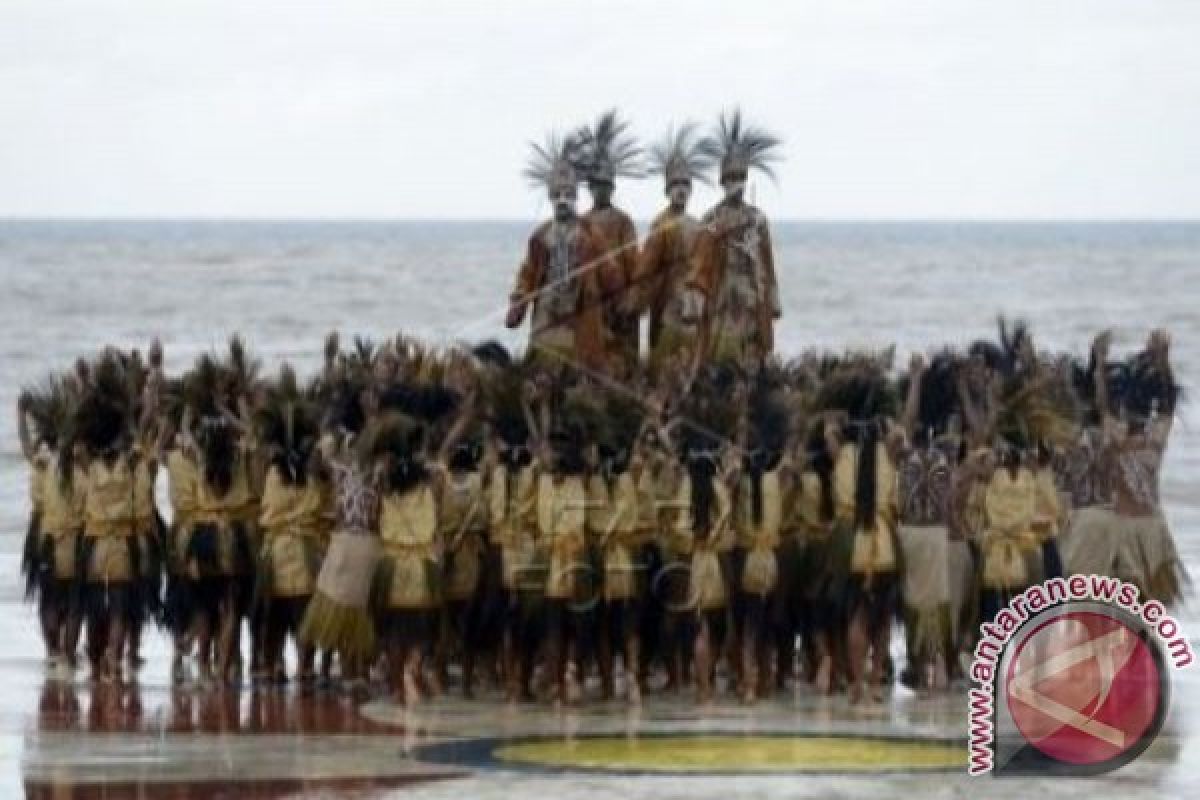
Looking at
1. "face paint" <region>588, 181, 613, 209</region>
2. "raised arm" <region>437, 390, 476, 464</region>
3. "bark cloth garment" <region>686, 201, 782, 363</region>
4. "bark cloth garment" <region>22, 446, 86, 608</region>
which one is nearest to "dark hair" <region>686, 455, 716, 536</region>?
"raised arm" <region>437, 390, 476, 464</region>

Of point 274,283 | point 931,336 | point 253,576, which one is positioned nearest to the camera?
point 253,576

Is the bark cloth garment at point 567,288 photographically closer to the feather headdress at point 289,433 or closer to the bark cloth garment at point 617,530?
the feather headdress at point 289,433

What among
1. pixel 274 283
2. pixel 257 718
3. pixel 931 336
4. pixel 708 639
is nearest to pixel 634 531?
pixel 708 639

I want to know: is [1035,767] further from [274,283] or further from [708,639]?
[274,283]

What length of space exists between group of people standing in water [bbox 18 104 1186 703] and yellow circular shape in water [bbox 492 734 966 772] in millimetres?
1539

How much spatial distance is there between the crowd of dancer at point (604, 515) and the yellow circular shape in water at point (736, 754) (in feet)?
5.06

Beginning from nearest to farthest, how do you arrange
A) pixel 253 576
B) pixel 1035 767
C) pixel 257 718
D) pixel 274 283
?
pixel 1035 767 → pixel 257 718 → pixel 253 576 → pixel 274 283

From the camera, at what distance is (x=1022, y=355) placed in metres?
24.0

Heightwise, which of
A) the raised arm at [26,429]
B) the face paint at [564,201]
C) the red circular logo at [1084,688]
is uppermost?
the face paint at [564,201]

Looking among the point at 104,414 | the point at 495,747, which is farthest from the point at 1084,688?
the point at 104,414

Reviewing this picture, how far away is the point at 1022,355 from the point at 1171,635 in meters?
1.80

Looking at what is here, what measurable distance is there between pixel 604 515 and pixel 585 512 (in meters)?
0.10

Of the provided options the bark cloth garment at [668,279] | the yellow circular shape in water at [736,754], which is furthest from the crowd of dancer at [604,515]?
the bark cloth garment at [668,279]

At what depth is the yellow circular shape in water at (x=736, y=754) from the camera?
2055 cm
